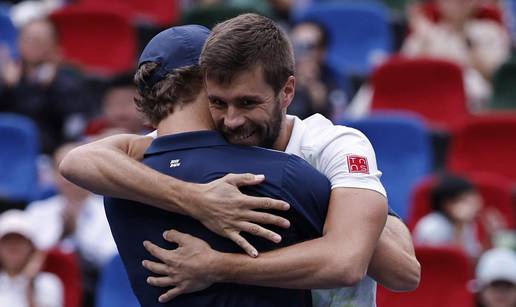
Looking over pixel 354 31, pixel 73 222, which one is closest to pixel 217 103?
pixel 73 222

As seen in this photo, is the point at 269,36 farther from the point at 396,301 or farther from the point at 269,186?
the point at 396,301

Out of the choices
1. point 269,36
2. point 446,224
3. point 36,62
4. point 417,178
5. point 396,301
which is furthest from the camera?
point 36,62

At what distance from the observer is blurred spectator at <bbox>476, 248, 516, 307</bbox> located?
6.53 metres

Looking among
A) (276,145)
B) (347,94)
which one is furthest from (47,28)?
(276,145)

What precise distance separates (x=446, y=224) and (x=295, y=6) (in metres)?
4.35

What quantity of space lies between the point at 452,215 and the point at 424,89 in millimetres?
1985

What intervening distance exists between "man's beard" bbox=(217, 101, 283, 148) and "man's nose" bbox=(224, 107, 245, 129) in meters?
0.02

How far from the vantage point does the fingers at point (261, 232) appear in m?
2.92

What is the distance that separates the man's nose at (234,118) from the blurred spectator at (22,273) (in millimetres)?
3879

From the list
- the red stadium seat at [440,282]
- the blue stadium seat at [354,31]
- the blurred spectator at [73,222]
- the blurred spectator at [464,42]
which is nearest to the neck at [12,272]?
the blurred spectator at [73,222]

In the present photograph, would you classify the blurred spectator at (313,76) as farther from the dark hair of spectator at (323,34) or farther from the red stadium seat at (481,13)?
the red stadium seat at (481,13)

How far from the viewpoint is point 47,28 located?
9367 mm

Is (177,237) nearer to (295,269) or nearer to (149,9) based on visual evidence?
(295,269)

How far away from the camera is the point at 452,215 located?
23.8 ft
